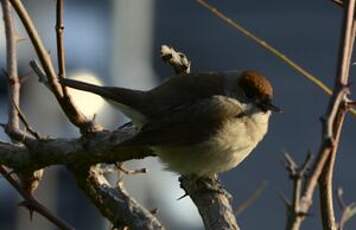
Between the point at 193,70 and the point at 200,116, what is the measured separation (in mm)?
6200

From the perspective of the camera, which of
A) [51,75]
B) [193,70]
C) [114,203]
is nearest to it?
[51,75]

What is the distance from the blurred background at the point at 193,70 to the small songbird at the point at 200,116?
4.81 meters

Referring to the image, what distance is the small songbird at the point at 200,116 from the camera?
3.70 meters

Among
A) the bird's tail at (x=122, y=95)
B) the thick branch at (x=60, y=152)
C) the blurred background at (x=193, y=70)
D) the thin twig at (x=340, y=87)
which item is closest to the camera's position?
the thin twig at (x=340, y=87)

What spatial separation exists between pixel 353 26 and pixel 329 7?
9244 millimetres

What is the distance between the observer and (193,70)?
9.94 meters

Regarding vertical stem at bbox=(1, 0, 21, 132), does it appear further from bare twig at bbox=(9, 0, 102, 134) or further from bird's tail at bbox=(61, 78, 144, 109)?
bird's tail at bbox=(61, 78, 144, 109)

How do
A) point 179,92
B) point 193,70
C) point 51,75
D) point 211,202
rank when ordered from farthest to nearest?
point 193,70 < point 179,92 < point 211,202 < point 51,75

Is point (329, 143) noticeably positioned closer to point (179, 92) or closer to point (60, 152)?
point (60, 152)

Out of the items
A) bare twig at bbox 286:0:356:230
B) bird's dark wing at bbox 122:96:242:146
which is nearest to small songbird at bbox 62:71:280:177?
bird's dark wing at bbox 122:96:242:146

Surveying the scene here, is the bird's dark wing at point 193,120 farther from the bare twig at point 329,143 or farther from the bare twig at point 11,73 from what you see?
the bare twig at point 329,143

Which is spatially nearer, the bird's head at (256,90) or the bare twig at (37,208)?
Result: the bare twig at (37,208)

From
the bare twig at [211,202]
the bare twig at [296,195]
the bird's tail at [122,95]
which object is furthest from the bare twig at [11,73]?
the bare twig at [296,195]

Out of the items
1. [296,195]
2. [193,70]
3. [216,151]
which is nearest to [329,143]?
[296,195]
